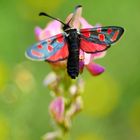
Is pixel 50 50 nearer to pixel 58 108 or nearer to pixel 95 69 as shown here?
pixel 95 69

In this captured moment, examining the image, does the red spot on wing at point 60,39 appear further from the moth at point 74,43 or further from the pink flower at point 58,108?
the pink flower at point 58,108

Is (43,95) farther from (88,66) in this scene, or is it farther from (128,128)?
(88,66)

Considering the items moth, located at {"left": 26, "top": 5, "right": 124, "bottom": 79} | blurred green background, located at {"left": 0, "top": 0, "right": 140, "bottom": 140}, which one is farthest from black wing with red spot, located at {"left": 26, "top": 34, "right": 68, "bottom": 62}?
blurred green background, located at {"left": 0, "top": 0, "right": 140, "bottom": 140}

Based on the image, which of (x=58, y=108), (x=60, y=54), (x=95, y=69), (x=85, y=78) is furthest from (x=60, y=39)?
(x=85, y=78)

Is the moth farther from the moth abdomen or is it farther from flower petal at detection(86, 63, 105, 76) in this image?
flower petal at detection(86, 63, 105, 76)

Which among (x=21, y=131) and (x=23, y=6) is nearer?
(x=21, y=131)

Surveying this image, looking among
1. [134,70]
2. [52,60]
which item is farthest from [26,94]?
[52,60]

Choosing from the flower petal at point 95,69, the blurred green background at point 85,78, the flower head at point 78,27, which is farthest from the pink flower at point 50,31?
the blurred green background at point 85,78
